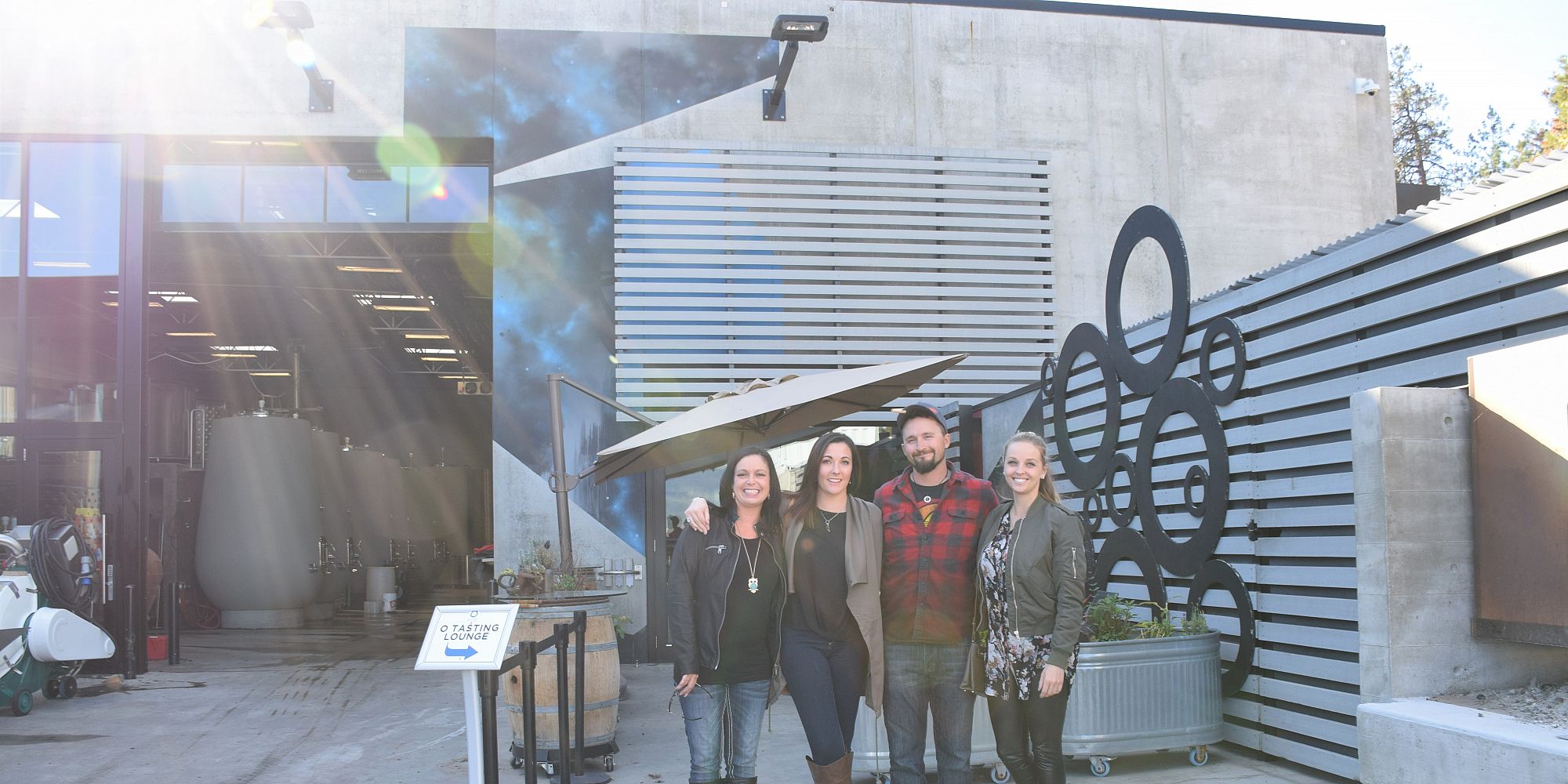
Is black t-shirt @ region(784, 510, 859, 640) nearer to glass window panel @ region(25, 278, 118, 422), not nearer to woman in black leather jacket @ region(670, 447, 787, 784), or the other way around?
woman in black leather jacket @ region(670, 447, 787, 784)

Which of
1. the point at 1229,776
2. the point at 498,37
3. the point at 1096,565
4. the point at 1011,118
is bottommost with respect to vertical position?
the point at 1229,776

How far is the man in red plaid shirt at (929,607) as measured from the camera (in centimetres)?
395

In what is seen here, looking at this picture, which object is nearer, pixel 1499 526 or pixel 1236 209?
pixel 1499 526

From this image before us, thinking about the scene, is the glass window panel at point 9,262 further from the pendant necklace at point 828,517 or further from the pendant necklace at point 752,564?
the pendant necklace at point 828,517

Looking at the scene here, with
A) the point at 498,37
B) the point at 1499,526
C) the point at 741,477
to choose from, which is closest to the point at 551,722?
the point at 741,477

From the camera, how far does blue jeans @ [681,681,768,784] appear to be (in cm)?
400

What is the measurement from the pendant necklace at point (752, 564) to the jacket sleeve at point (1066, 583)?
1043mm

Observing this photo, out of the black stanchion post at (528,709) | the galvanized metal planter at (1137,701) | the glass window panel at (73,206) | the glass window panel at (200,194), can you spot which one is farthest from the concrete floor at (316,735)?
the glass window panel at (200,194)

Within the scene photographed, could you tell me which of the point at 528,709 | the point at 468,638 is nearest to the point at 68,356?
the point at 528,709

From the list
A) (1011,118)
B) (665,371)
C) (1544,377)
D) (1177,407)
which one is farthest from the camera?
(1011,118)

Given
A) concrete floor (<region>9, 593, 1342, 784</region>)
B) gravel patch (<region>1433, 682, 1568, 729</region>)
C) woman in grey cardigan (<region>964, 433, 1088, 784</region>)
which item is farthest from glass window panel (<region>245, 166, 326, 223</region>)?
gravel patch (<region>1433, 682, 1568, 729</region>)

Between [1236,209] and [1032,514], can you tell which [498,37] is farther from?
[1032,514]

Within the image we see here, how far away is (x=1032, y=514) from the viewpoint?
394 centimetres

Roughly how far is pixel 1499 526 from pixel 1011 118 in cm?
827
